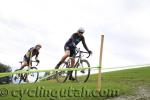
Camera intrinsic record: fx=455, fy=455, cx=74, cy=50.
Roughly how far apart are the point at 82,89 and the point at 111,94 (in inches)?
54.5

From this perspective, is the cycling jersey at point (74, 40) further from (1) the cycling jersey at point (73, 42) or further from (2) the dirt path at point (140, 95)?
(2) the dirt path at point (140, 95)

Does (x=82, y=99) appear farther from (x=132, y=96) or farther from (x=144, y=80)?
(x=144, y=80)

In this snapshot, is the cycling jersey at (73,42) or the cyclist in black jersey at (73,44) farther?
the cycling jersey at (73,42)

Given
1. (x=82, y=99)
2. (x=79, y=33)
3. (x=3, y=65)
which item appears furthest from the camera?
(x=3, y=65)

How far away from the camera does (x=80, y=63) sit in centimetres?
2180

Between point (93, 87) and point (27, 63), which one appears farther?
point (27, 63)

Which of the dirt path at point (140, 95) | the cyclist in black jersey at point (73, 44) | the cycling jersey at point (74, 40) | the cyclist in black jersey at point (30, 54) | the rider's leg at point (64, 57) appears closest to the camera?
the dirt path at point (140, 95)

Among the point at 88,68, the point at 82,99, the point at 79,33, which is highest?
the point at 79,33

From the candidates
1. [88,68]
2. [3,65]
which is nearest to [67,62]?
[88,68]

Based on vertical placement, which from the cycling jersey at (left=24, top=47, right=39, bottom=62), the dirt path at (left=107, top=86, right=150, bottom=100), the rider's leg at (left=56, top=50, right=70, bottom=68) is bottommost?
the dirt path at (left=107, top=86, right=150, bottom=100)

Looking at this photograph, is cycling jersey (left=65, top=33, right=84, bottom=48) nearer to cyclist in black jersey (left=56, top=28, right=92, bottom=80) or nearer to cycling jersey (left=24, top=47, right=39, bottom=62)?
cyclist in black jersey (left=56, top=28, right=92, bottom=80)

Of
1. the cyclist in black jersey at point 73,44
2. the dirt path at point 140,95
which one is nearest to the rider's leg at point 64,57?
the cyclist in black jersey at point 73,44

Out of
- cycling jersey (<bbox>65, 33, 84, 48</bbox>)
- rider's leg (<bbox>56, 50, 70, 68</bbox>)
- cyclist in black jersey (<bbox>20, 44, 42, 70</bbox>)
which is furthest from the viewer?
cyclist in black jersey (<bbox>20, 44, 42, 70</bbox>)

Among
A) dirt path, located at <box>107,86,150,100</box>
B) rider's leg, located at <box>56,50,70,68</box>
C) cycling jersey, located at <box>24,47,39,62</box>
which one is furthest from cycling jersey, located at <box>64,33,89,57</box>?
cycling jersey, located at <box>24,47,39,62</box>
